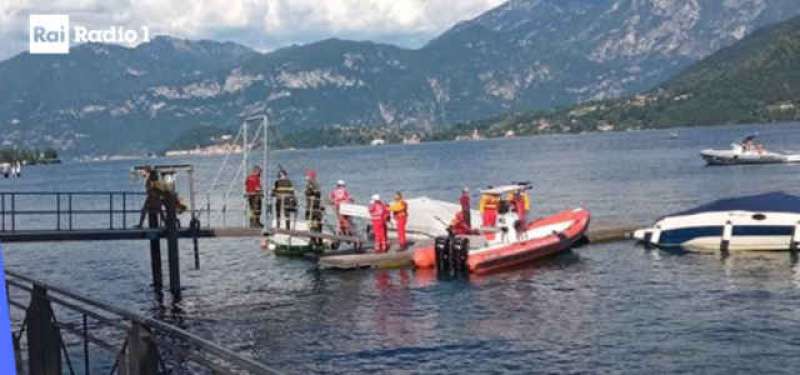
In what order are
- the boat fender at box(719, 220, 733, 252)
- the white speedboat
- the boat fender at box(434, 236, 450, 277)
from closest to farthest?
the boat fender at box(434, 236, 450, 277) < the white speedboat < the boat fender at box(719, 220, 733, 252)

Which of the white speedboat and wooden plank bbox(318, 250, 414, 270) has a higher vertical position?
the white speedboat

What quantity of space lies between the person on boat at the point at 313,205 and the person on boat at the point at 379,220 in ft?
8.35

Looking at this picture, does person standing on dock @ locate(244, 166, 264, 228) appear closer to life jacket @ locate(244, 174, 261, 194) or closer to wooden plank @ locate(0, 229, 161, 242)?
life jacket @ locate(244, 174, 261, 194)

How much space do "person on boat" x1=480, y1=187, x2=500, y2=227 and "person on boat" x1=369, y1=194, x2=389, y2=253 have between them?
22.3 ft

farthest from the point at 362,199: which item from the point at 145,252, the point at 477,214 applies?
the point at 477,214

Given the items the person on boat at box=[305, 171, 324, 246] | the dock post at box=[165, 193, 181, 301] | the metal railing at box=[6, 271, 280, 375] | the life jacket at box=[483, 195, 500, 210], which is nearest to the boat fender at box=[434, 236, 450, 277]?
the person on boat at box=[305, 171, 324, 246]

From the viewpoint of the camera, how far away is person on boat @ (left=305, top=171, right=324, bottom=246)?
4116 centimetres

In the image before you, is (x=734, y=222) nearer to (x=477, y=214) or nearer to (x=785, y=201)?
(x=785, y=201)

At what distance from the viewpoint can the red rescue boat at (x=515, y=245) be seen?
38031mm

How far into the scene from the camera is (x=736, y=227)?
42.1 meters

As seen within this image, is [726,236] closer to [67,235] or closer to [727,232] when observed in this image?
[727,232]

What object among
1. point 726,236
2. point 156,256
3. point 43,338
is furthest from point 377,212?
point 43,338

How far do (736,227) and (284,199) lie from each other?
19836mm

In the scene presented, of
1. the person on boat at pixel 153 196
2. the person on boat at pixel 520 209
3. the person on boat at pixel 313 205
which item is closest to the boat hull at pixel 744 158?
the person on boat at pixel 520 209
